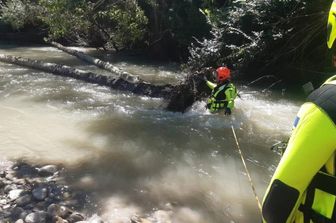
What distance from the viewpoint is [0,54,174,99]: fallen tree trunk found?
462 inches

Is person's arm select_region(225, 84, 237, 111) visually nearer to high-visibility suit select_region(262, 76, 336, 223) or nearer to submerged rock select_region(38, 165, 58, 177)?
submerged rock select_region(38, 165, 58, 177)

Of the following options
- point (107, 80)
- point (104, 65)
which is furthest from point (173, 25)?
point (107, 80)

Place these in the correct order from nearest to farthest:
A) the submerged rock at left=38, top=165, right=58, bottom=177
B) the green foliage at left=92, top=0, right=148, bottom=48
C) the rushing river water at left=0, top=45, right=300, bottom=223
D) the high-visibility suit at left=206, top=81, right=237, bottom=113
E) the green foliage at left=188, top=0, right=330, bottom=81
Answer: the rushing river water at left=0, top=45, right=300, bottom=223 < the submerged rock at left=38, top=165, right=58, bottom=177 < the high-visibility suit at left=206, top=81, right=237, bottom=113 < the green foliage at left=188, top=0, right=330, bottom=81 < the green foliage at left=92, top=0, right=148, bottom=48

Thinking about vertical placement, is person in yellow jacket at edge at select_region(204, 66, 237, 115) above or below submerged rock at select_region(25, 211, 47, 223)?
above

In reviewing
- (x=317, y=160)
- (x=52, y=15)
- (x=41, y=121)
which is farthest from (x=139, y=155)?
(x=52, y=15)

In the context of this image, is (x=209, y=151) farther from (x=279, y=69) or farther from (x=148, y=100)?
(x=279, y=69)

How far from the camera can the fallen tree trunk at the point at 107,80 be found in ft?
38.5

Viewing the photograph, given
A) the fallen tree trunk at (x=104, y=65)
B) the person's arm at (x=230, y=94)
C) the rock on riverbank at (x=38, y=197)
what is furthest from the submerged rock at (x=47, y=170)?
the fallen tree trunk at (x=104, y=65)

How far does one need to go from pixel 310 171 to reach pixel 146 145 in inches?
257

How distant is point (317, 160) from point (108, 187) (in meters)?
4.78

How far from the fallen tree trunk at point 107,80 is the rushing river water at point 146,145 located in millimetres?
349

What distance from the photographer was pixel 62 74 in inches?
577

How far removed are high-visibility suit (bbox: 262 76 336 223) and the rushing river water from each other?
3.65 metres

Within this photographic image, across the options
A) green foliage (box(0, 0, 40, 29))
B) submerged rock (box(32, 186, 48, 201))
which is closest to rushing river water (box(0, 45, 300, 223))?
submerged rock (box(32, 186, 48, 201))
